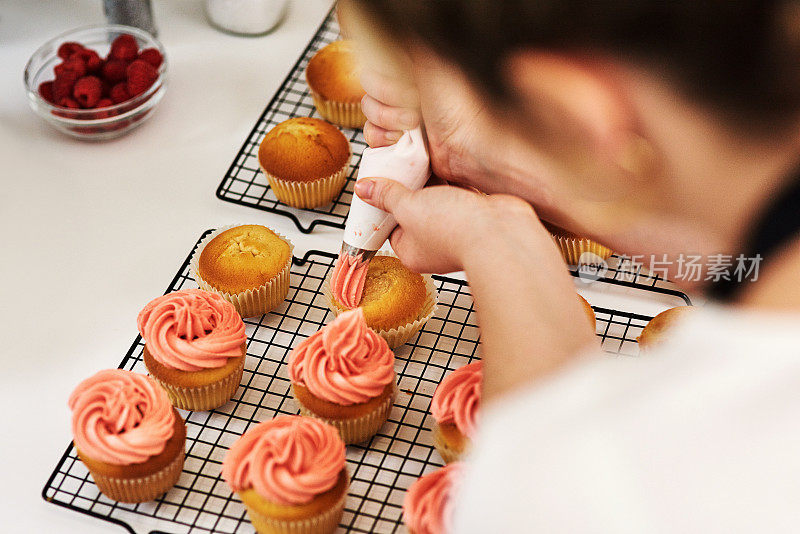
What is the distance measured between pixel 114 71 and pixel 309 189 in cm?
50

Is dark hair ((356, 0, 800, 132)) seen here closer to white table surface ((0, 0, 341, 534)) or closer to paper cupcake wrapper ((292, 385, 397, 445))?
paper cupcake wrapper ((292, 385, 397, 445))

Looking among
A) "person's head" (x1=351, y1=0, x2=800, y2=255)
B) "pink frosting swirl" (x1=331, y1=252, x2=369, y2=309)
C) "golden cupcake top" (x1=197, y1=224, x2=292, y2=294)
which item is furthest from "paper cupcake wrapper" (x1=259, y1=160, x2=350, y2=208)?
"person's head" (x1=351, y1=0, x2=800, y2=255)

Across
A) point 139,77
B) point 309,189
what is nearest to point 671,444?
point 309,189

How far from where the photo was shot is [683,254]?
40.3 inches

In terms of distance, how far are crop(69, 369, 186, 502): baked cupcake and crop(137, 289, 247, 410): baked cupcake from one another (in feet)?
0.22

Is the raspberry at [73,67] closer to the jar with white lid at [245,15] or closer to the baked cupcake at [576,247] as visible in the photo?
the jar with white lid at [245,15]

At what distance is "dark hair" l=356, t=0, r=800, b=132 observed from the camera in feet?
1.88

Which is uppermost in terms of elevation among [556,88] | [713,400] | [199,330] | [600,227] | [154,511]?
[556,88]

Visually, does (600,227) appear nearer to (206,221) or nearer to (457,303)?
(457,303)

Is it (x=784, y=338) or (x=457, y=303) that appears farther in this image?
(x=457, y=303)

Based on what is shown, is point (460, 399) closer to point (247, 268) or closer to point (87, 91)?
point (247, 268)

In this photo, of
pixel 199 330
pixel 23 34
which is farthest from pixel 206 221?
pixel 23 34

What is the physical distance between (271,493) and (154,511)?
193mm

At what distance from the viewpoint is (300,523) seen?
1.18 m
